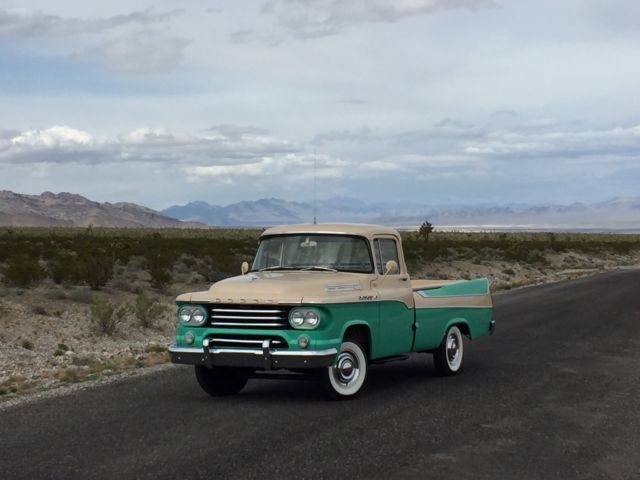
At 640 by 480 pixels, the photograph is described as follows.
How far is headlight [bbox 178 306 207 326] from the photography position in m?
9.82

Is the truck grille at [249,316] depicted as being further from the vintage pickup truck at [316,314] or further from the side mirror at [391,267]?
the side mirror at [391,267]

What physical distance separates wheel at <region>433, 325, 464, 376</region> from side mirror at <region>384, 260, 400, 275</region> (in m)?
1.50

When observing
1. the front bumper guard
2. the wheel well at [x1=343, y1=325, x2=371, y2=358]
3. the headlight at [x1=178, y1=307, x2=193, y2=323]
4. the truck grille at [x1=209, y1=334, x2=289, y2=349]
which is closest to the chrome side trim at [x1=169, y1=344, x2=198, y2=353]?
the front bumper guard

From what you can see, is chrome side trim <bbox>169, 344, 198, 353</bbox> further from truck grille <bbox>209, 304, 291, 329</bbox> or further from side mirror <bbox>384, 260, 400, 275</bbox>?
side mirror <bbox>384, 260, 400, 275</bbox>

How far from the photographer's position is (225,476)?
268 inches

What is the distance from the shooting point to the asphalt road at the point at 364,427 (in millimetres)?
7133

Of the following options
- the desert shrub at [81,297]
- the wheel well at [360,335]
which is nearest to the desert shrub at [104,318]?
the desert shrub at [81,297]

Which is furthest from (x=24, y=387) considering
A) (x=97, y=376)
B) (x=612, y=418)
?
(x=612, y=418)

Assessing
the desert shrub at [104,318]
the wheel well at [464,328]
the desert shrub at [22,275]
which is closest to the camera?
the wheel well at [464,328]

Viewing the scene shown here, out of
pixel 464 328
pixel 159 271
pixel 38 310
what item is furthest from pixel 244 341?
pixel 159 271

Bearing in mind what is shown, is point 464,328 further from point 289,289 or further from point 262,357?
point 262,357

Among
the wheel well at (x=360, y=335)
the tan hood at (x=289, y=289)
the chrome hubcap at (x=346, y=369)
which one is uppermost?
the tan hood at (x=289, y=289)

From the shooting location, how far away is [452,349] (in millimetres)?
12195

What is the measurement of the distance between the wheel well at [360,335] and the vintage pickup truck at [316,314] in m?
0.01
